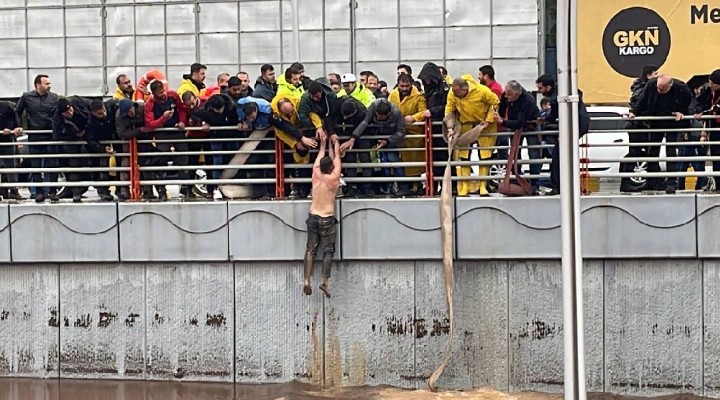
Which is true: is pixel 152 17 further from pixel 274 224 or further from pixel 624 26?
pixel 274 224

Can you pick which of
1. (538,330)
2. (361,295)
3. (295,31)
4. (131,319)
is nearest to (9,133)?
(131,319)

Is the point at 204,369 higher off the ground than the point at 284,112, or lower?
lower

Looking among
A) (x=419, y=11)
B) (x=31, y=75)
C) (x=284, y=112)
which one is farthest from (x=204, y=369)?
(x=31, y=75)

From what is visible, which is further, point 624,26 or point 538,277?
point 624,26

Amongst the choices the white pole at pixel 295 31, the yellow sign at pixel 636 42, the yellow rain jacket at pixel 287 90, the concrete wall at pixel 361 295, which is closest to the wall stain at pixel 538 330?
the concrete wall at pixel 361 295

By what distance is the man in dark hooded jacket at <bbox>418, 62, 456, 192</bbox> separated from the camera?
1295cm

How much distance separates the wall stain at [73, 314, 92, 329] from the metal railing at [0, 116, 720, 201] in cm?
135

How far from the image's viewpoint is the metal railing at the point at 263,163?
12531mm

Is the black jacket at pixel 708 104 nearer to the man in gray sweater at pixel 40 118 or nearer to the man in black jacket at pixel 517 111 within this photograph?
the man in black jacket at pixel 517 111

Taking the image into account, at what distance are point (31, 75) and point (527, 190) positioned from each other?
16425 millimetres

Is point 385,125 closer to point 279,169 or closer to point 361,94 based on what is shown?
point 361,94

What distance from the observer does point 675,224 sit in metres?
12.0

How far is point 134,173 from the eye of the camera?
43.2 ft

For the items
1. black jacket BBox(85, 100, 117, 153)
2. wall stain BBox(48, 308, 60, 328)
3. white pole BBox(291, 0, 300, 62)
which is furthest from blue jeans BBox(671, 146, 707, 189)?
white pole BBox(291, 0, 300, 62)
